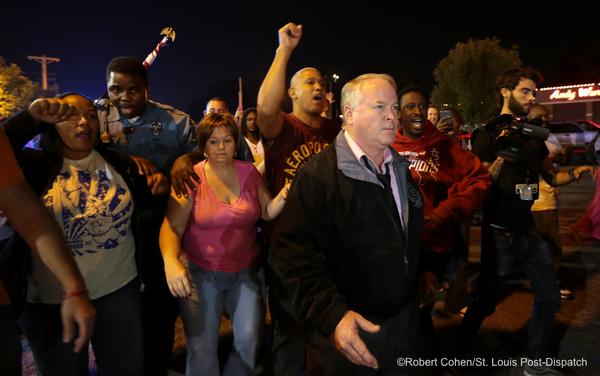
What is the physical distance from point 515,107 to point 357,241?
7.64 feet

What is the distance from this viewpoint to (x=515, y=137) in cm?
339

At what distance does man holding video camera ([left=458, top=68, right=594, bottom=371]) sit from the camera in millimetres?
3381

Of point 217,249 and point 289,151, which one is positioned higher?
point 289,151

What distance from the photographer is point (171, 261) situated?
8.85ft

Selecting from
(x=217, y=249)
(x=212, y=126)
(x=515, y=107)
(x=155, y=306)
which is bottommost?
(x=155, y=306)

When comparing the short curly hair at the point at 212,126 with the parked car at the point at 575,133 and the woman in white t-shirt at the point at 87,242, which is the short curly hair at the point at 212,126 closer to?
the woman in white t-shirt at the point at 87,242

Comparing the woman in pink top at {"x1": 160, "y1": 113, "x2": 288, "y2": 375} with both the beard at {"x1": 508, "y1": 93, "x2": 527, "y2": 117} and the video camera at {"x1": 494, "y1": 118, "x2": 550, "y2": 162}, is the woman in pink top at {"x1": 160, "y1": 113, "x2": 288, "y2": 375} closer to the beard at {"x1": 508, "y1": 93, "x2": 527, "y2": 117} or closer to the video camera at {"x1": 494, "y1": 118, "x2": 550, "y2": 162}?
the video camera at {"x1": 494, "y1": 118, "x2": 550, "y2": 162}

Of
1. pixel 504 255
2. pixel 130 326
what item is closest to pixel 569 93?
pixel 504 255

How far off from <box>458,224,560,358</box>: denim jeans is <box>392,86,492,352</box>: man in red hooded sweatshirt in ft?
1.30

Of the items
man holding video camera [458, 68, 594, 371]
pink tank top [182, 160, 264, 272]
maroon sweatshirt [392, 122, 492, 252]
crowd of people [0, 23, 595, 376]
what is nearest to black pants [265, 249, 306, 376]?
crowd of people [0, 23, 595, 376]

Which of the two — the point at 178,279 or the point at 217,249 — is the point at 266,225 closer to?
the point at 217,249

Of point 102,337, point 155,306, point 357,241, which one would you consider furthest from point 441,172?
point 102,337

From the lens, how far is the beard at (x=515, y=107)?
362cm

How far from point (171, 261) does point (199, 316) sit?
444mm
